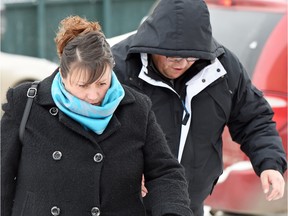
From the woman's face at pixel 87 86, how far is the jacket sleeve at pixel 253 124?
41.7 inches

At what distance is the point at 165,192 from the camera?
122 inches

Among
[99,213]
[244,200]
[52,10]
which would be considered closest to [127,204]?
[99,213]

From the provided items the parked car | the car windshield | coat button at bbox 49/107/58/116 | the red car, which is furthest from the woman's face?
the parked car

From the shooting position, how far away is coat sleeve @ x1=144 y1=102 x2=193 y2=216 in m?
3.08

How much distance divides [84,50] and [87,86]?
12 centimetres

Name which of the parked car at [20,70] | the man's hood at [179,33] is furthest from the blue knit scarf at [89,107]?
the parked car at [20,70]

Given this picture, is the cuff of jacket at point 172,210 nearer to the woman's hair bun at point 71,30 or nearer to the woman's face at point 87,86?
the woman's face at point 87,86

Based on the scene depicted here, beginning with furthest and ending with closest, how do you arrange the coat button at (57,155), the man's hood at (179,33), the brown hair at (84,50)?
the man's hood at (179,33) < the coat button at (57,155) < the brown hair at (84,50)

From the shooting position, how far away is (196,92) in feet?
12.3

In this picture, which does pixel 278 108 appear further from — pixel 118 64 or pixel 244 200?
pixel 118 64

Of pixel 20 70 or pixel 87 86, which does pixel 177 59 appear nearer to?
pixel 87 86

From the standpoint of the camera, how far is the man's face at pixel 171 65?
367 cm

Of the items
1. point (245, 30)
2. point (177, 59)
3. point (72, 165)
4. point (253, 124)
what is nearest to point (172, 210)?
point (72, 165)

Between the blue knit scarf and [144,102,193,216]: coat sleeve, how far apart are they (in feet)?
0.63
